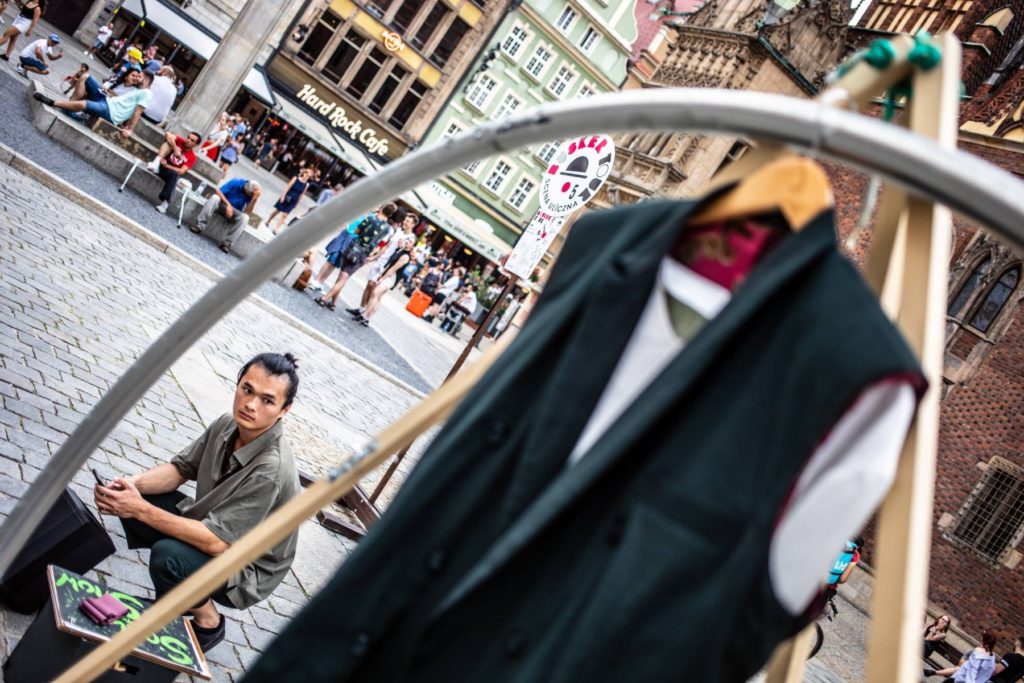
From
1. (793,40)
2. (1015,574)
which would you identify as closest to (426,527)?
(1015,574)

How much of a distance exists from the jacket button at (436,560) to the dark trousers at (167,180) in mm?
14402

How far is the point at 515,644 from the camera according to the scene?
1.77 m

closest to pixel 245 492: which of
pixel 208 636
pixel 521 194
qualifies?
pixel 208 636

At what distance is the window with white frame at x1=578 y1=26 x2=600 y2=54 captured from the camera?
4803cm

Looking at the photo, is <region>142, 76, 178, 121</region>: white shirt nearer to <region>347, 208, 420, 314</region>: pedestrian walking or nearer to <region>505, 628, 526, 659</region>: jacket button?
<region>347, 208, 420, 314</region>: pedestrian walking

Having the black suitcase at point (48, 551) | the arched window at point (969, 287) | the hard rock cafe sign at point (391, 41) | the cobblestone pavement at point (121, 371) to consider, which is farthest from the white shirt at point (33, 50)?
the hard rock cafe sign at point (391, 41)

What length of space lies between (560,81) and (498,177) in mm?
6683

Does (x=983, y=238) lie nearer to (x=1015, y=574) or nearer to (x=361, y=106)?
(x=1015, y=574)

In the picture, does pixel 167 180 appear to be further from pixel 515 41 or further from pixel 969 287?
pixel 515 41

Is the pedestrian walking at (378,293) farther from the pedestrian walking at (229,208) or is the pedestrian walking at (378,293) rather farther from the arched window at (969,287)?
the arched window at (969,287)

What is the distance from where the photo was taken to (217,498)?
405 centimetres

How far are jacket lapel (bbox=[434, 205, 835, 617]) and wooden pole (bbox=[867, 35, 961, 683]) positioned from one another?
230 millimetres

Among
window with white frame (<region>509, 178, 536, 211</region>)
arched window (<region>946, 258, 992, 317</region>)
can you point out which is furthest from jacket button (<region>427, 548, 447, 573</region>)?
window with white frame (<region>509, 178, 536, 211</region>)

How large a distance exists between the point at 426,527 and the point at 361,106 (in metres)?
42.6
